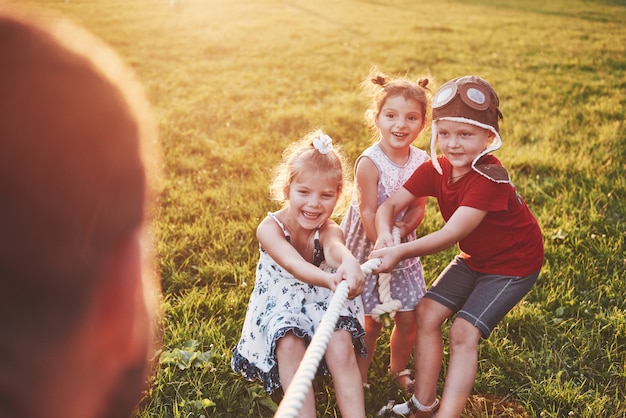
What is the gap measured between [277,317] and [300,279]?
23cm

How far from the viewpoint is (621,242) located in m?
4.62

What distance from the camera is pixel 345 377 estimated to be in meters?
2.57

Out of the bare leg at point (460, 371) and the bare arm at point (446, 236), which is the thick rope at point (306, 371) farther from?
the bare leg at point (460, 371)

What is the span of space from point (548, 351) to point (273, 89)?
6.97 meters

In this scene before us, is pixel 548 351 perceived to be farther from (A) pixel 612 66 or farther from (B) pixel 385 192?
(A) pixel 612 66

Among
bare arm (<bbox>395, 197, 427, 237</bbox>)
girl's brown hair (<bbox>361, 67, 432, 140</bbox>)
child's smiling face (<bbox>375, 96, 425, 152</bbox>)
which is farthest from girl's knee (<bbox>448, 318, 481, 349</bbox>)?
girl's brown hair (<bbox>361, 67, 432, 140</bbox>)

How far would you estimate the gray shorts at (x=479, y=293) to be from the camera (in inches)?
112

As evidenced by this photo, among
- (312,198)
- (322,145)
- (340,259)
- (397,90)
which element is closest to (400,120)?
(397,90)

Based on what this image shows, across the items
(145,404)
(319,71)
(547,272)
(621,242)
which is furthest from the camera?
(319,71)

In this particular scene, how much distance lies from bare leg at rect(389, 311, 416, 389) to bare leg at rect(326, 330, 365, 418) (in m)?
0.69

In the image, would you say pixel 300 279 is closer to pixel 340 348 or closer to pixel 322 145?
pixel 340 348

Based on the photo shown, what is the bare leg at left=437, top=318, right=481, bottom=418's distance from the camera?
278cm

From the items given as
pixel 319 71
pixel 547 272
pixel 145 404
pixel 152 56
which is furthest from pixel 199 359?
pixel 152 56

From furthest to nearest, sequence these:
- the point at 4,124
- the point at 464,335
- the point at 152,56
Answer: the point at 152,56
the point at 464,335
the point at 4,124
